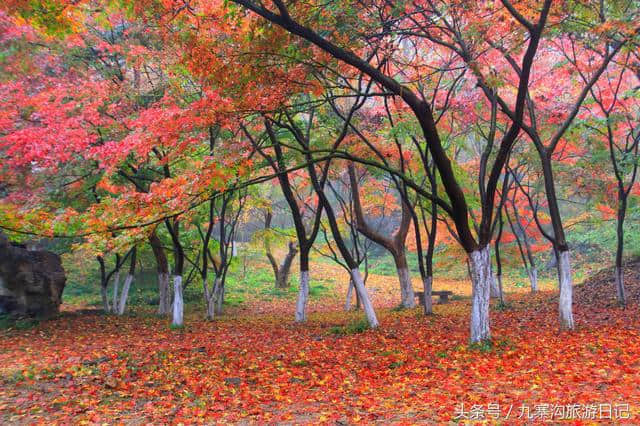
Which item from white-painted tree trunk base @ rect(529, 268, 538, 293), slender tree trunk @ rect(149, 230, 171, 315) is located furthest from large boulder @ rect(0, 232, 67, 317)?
white-painted tree trunk base @ rect(529, 268, 538, 293)

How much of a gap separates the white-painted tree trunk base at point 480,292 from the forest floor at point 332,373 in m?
0.32

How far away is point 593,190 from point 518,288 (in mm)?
14028

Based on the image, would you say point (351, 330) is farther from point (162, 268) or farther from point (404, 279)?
point (162, 268)

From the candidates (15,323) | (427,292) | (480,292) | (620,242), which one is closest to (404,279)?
(427,292)

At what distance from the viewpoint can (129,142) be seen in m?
9.29

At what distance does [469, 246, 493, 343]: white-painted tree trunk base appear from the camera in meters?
7.68

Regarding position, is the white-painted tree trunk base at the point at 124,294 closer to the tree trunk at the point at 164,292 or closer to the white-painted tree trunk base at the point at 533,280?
the tree trunk at the point at 164,292

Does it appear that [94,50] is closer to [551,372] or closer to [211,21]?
[211,21]

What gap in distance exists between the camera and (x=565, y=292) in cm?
861

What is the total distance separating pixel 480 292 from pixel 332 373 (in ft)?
9.36

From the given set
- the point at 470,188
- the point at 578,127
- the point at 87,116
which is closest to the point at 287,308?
the point at 470,188

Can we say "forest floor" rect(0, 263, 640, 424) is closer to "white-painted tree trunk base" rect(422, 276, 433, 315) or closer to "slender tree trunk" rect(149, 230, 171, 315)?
"white-painted tree trunk base" rect(422, 276, 433, 315)

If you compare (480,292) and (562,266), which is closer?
(480,292)

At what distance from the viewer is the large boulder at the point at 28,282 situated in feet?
39.3
